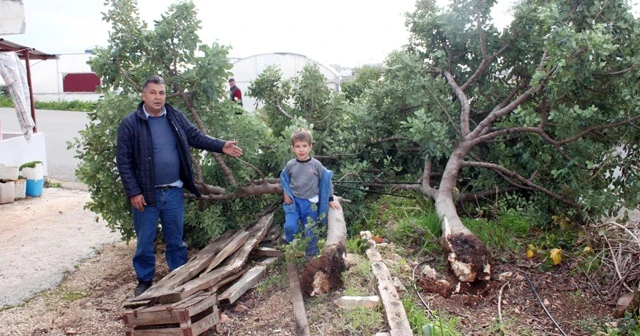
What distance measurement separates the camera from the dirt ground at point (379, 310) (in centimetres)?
416

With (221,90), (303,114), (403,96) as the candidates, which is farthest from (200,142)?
(403,96)

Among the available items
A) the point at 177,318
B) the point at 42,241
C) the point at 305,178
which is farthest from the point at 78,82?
the point at 177,318

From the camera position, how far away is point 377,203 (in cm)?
Result: 711

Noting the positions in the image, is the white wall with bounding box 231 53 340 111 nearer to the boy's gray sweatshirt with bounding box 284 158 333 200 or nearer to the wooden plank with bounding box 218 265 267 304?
the boy's gray sweatshirt with bounding box 284 158 333 200

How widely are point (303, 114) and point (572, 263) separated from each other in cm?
402

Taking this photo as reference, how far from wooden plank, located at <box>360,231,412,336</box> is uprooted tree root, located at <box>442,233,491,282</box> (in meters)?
0.62

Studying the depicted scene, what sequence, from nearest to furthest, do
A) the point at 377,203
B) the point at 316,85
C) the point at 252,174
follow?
the point at 252,174 < the point at 377,203 < the point at 316,85

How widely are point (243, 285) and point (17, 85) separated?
8204mm

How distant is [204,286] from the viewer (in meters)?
4.69

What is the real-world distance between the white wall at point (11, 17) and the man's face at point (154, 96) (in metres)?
5.82

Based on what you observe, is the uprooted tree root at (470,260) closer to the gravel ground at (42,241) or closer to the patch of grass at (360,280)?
the patch of grass at (360,280)

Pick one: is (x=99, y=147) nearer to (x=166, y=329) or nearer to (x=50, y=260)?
(x=50, y=260)

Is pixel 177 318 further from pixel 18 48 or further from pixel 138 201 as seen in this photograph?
pixel 18 48

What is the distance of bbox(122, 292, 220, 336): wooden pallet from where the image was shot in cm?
409
